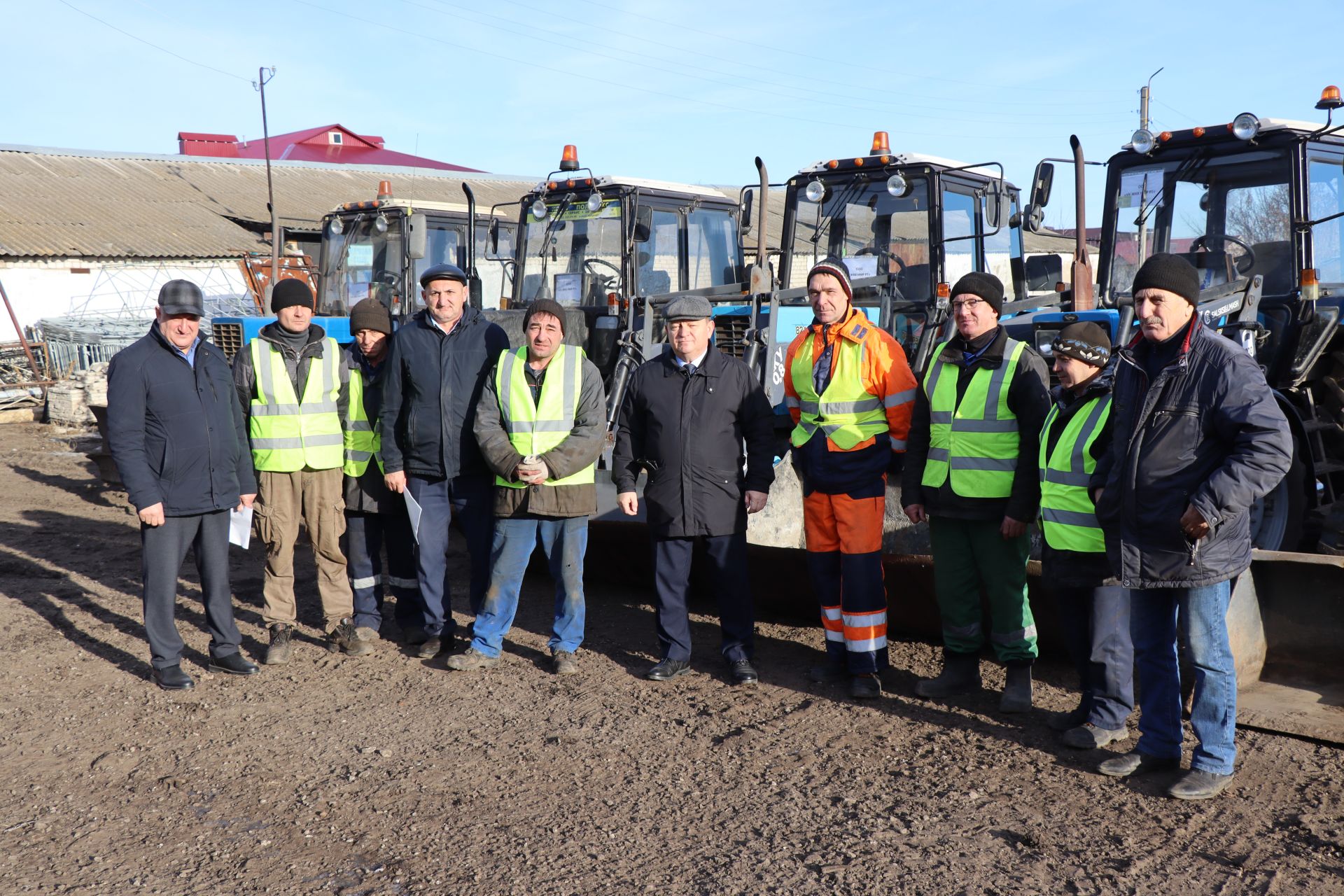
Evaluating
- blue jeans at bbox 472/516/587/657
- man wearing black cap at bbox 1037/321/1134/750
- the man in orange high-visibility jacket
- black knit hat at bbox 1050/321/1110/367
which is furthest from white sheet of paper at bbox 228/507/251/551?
black knit hat at bbox 1050/321/1110/367

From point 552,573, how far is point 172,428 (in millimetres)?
1845

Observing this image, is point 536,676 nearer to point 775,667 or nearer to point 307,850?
point 775,667

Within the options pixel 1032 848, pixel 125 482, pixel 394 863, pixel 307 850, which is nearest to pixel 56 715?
pixel 125 482

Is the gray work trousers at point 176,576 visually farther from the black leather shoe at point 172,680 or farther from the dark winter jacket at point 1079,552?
the dark winter jacket at point 1079,552

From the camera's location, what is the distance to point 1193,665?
3691 millimetres

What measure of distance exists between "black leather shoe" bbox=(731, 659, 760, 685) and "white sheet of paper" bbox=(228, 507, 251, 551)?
241cm

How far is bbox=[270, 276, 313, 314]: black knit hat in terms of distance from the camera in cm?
538

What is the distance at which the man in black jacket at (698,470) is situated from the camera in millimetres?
4973

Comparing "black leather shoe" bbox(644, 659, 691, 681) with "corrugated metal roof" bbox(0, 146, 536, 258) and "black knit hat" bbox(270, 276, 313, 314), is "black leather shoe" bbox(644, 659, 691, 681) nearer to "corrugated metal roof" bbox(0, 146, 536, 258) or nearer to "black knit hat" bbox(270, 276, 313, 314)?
"black knit hat" bbox(270, 276, 313, 314)

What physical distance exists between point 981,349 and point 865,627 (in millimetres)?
1294

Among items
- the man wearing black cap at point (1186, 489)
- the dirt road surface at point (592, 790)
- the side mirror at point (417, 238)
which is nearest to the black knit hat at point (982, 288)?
the man wearing black cap at point (1186, 489)

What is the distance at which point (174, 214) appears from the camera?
25828mm

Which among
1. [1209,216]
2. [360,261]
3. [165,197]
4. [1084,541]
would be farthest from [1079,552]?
[165,197]

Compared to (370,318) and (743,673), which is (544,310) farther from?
(743,673)
